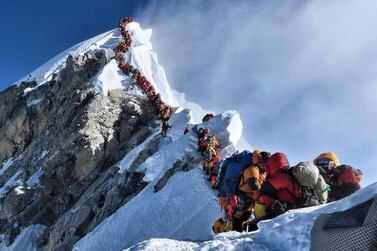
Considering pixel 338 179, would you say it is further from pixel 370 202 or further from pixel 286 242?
pixel 370 202

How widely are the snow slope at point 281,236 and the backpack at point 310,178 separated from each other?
137 cm

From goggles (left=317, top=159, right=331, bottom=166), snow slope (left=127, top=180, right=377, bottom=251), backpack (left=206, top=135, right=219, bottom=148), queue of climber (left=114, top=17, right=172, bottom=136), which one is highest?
queue of climber (left=114, top=17, right=172, bottom=136)

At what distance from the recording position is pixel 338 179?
9.20 metres

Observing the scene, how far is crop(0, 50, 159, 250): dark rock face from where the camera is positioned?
896 inches

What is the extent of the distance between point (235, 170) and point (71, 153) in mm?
23403

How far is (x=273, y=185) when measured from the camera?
821 cm

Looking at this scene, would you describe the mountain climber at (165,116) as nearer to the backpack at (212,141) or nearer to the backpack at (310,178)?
the backpack at (212,141)

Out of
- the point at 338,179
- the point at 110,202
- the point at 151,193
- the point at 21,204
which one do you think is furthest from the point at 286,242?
the point at 21,204

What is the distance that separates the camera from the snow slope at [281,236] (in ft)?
17.8

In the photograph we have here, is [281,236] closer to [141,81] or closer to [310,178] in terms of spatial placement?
[310,178]

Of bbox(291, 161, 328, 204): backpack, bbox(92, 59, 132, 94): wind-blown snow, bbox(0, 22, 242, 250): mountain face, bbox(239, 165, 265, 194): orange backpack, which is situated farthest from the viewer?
bbox(92, 59, 132, 94): wind-blown snow

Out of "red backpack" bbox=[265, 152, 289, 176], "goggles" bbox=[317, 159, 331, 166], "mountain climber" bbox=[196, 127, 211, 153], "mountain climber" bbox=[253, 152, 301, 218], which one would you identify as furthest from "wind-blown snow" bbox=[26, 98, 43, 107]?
"red backpack" bbox=[265, 152, 289, 176]

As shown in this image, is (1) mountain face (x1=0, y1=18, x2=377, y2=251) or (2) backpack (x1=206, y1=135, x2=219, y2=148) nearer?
(1) mountain face (x1=0, y1=18, x2=377, y2=251)

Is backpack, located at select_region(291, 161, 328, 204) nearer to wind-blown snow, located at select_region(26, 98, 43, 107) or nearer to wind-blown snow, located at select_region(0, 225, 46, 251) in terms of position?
wind-blown snow, located at select_region(0, 225, 46, 251)
